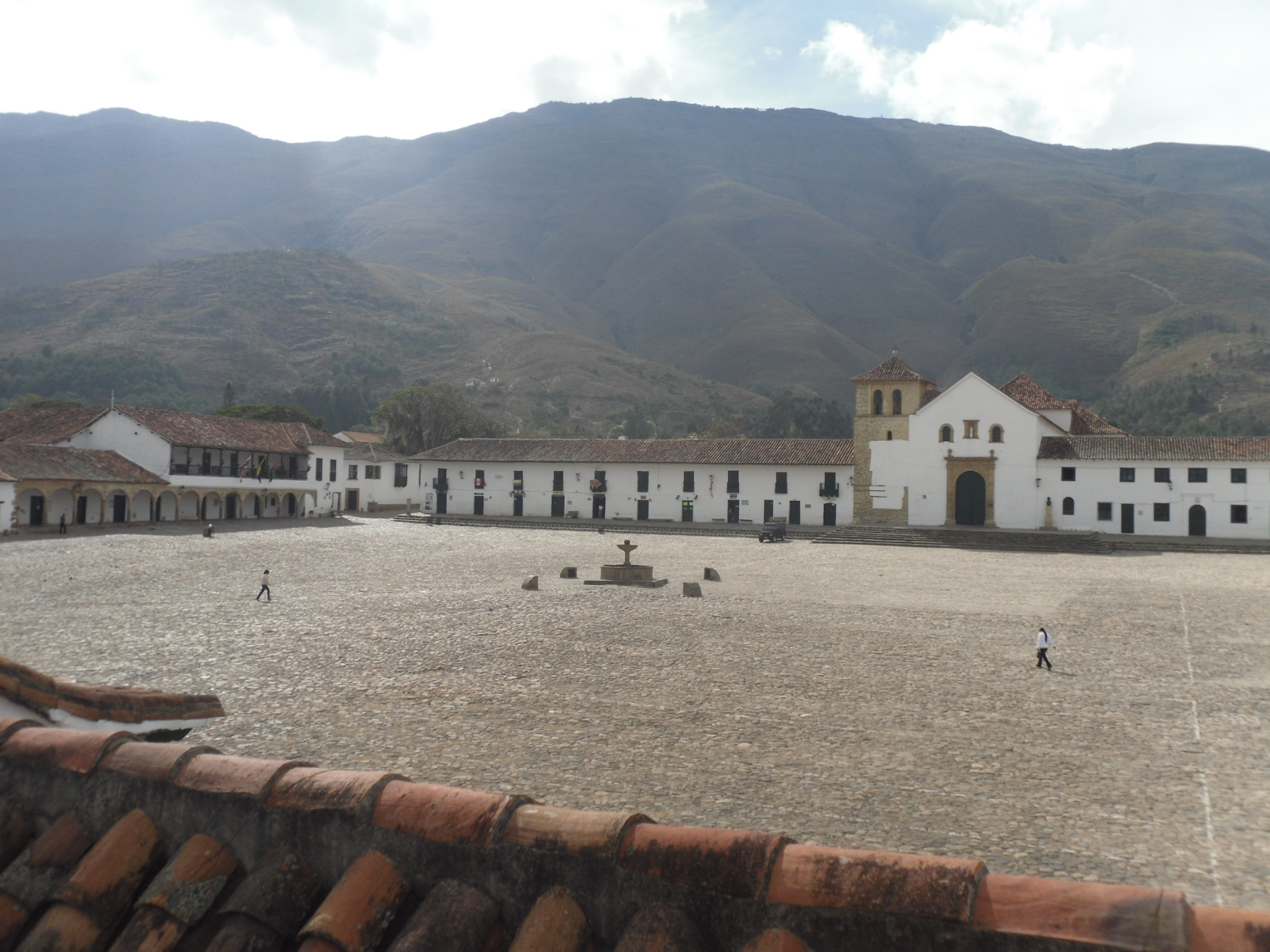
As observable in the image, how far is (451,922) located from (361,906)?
23 cm

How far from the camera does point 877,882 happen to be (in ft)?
5.89

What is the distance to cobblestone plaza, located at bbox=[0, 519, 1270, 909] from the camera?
6.49m

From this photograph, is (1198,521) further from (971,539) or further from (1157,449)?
(971,539)

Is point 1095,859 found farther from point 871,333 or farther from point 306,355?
point 871,333

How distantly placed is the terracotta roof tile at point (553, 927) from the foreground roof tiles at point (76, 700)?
96.3 inches

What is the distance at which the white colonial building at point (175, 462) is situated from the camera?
38406 millimetres

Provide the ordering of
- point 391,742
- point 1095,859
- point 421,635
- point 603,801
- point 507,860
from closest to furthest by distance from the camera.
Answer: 1. point 507,860
2. point 1095,859
3. point 603,801
4. point 391,742
5. point 421,635

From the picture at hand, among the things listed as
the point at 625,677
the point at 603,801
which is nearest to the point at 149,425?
the point at 625,677

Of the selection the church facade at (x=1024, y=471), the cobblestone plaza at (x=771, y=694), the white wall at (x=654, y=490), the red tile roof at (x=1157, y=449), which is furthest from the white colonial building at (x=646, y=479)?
the cobblestone plaza at (x=771, y=694)

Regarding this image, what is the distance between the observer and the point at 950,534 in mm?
39000

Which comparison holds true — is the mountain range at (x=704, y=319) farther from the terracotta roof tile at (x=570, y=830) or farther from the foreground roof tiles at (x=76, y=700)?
the terracotta roof tile at (x=570, y=830)

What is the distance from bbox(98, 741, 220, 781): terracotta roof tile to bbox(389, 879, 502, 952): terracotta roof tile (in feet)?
2.71

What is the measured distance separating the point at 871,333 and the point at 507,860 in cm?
17834

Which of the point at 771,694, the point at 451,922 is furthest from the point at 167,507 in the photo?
the point at 451,922
